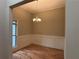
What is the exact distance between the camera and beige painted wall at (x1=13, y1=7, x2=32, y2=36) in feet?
22.4

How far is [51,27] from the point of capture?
7375 millimetres

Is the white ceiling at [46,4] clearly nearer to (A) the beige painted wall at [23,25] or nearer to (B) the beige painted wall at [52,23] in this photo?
(B) the beige painted wall at [52,23]

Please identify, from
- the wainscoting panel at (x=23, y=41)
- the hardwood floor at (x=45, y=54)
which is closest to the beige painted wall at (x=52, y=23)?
the wainscoting panel at (x=23, y=41)

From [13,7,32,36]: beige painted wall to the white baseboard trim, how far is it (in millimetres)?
915

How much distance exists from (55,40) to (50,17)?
1817 mm

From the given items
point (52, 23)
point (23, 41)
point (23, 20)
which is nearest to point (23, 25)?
point (23, 20)

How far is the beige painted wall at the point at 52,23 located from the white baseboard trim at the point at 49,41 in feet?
1.02

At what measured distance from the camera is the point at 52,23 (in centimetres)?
731

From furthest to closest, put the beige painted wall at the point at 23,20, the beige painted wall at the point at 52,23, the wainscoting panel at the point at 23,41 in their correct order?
the wainscoting panel at the point at 23,41 → the beige painted wall at the point at 23,20 → the beige painted wall at the point at 52,23

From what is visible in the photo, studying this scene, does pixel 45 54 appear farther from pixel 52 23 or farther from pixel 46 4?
pixel 46 4

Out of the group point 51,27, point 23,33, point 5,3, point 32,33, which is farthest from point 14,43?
point 5,3

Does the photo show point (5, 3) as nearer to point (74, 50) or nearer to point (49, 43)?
point (74, 50)

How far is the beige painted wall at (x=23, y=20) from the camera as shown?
6818mm

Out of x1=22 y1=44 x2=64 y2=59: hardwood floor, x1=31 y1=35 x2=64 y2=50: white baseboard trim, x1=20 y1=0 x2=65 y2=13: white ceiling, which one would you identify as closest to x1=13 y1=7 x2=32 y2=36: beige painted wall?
x1=20 y1=0 x2=65 y2=13: white ceiling
